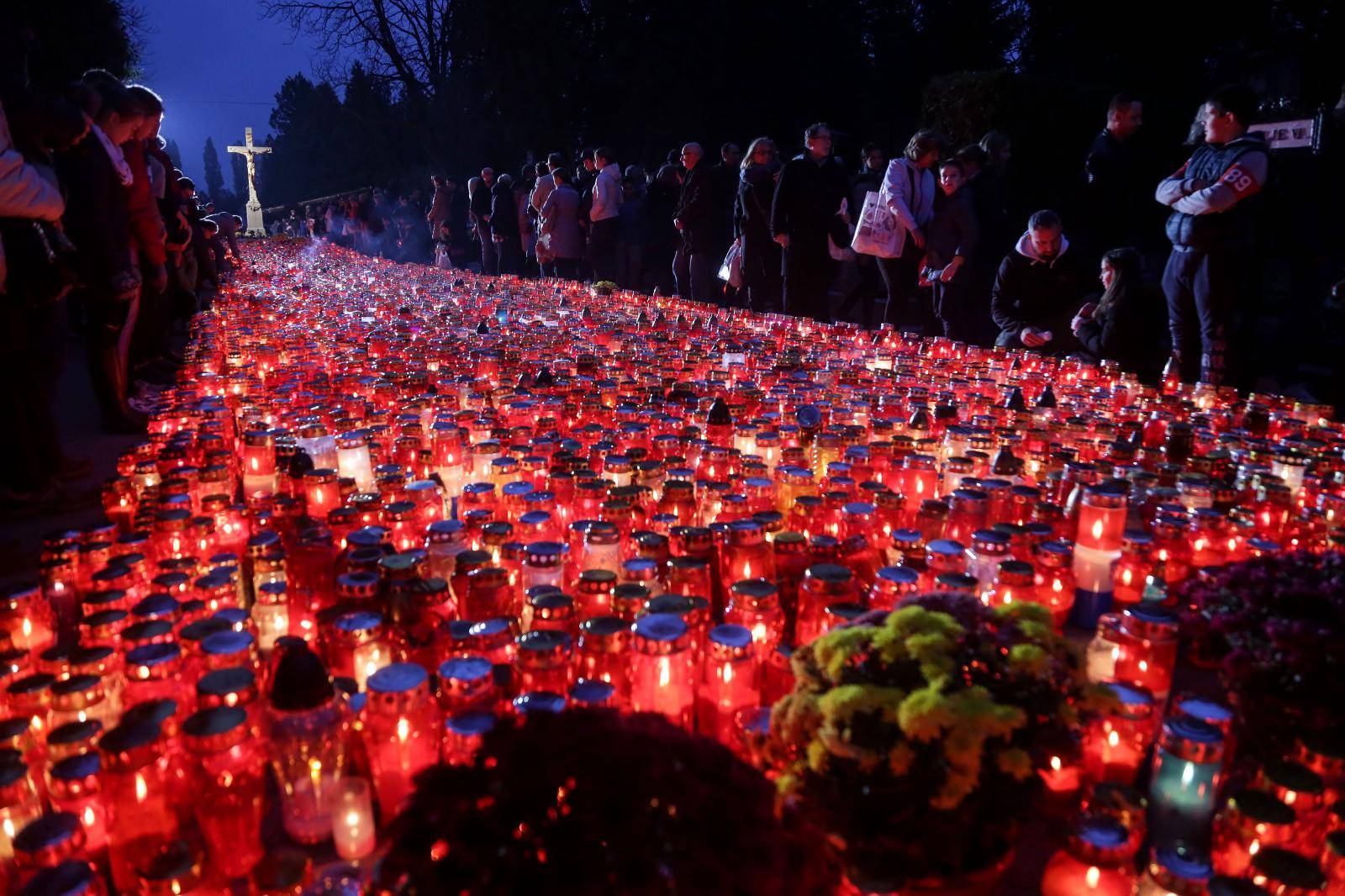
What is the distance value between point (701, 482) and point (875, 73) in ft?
58.7

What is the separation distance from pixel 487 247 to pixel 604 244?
598 centimetres

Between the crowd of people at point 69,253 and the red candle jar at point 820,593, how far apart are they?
313 centimetres

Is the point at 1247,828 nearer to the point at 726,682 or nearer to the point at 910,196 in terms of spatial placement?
the point at 726,682

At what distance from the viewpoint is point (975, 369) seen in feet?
16.6

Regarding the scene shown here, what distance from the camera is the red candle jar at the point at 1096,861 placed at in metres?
1.29

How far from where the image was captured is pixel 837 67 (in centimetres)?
1789

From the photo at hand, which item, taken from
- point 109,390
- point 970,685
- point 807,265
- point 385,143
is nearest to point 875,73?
point 807,265

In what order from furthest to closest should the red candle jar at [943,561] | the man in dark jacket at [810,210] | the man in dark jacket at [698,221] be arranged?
1. the man in dark jacket at [698,221]
2. the man in dark jacket at [810,210]
3. the red candle jar at [943,561]

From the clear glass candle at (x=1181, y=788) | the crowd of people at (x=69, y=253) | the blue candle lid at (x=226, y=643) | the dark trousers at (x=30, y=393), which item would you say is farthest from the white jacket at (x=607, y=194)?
the clear glass candle at (x=1181, y=788)

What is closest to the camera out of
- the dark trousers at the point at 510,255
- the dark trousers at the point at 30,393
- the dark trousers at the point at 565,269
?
the dark trousers at the point at 30,393

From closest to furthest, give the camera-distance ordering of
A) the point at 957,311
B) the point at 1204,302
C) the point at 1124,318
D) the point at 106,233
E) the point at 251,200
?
the point at 106,233 → the point at 1204,302 → the point at 1124,318 → the point at 957,311 → the point at 251,200

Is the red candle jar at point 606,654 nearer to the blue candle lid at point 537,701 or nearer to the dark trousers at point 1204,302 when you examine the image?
the blue candle lid at point 537,701

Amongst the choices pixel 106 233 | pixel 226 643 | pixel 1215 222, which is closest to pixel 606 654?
pixel 226 643

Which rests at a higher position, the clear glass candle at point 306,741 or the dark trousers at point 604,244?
the dark trousers at point 604,244
